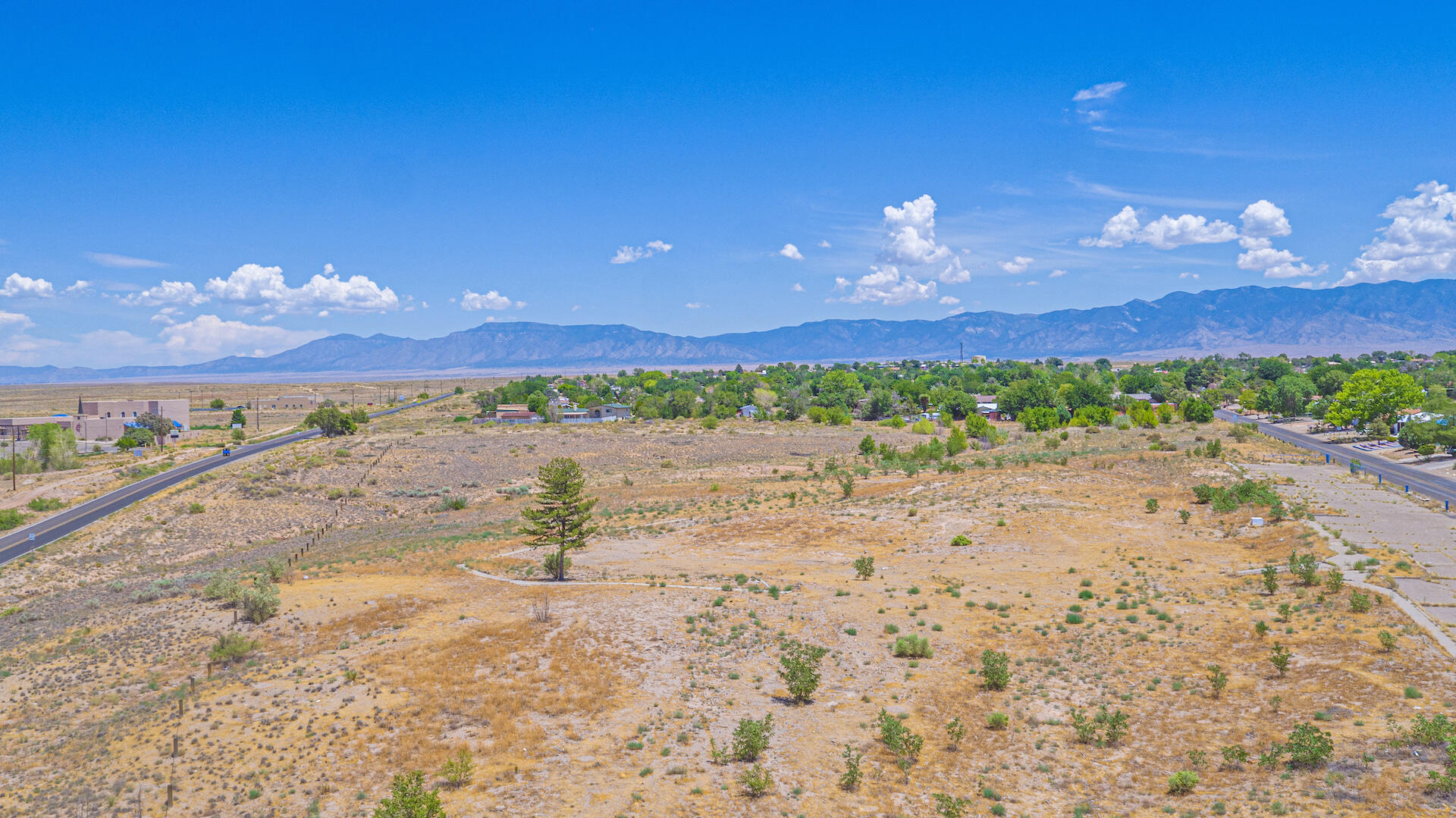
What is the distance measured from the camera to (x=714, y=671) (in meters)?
20.2

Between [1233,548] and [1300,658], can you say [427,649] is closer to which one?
[1300,658]

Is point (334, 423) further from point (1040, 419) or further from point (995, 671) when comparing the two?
point (995, 671)

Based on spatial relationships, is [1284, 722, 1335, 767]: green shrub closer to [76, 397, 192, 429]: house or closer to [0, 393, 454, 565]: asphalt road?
[0, 393, 454, 565]: asphalt road

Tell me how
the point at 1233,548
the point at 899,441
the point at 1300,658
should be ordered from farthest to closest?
the point at 899,441 → the point at 1233,548 → the point at 1300,658

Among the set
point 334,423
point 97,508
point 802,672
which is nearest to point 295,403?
point 334,423

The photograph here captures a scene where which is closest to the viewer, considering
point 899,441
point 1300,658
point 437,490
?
point 1300,658

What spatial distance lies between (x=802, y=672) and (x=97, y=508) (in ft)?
170

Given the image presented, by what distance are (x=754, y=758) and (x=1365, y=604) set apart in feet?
59.6

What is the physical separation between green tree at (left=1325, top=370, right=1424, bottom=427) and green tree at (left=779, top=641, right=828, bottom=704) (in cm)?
8058

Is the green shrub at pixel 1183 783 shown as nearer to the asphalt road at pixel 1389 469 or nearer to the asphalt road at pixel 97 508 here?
the asphalt road at pixel 1389 469

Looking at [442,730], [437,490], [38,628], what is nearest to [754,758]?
[442,730]

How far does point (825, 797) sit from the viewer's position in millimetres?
13844

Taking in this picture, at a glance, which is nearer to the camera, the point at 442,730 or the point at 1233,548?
the point at 442,730

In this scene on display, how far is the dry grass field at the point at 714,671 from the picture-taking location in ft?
46.4
